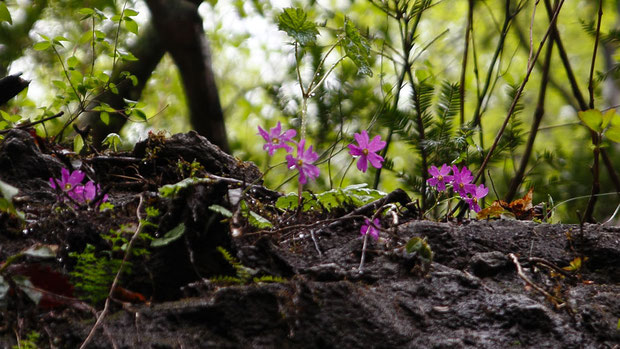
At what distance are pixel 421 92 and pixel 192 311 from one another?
6.13 feet

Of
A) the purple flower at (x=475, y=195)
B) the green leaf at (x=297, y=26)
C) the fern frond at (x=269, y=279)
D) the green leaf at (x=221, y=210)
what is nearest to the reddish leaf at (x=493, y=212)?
the purple flower at (x=475, y=195)

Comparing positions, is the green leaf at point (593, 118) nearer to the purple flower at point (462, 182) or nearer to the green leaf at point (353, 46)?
the purple flower at point (462, 182)

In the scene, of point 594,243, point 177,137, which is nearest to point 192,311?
point 177,137

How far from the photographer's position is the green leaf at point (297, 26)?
6.72 ft

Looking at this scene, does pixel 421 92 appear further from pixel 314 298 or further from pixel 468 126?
pixel 314 298

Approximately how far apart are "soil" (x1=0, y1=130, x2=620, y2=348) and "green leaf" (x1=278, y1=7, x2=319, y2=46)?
2.24 ft

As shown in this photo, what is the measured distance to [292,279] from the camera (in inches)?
54.6

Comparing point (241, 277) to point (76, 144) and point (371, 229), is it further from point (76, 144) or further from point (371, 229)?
point (76, 144)

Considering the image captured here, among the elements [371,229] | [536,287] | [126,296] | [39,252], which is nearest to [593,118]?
[536,287]

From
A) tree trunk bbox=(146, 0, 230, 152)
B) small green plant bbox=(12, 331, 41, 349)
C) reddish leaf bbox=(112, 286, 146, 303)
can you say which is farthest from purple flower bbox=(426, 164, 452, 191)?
tree trunk bbox=(146, 0, 230, 152)

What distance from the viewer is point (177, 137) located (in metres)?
2.10

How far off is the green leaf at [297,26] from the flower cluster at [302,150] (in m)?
0.50

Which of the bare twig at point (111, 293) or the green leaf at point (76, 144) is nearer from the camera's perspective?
the bare twig at point (111, 293)

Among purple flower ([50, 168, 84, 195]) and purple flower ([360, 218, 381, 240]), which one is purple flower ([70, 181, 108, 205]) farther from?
purple flower ([360, 218, 381, 240])
